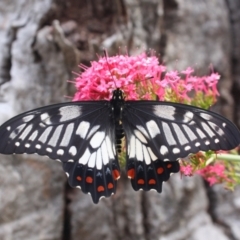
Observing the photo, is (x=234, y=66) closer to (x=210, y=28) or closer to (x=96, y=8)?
(x=210, y=28)

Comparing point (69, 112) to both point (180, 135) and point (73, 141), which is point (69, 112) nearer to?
point (73, 141)

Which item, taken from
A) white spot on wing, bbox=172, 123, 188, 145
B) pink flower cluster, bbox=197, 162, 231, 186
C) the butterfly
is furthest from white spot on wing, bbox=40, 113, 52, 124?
pink flower cluster, bbox=197, 162, 231, 186

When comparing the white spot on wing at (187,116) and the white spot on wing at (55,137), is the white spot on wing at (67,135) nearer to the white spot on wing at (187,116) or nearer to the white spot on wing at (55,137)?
the white spot on wing at (55,137)

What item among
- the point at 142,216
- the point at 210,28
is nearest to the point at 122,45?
the point at 210,28

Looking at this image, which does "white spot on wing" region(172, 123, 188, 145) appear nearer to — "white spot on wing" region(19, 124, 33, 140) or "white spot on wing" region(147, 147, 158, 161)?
"white spot on wing" region(147, 147, 158, 161)

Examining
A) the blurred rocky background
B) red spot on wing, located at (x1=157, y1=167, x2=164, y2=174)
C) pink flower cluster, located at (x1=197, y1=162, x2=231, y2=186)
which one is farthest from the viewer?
the blurred rocky background
